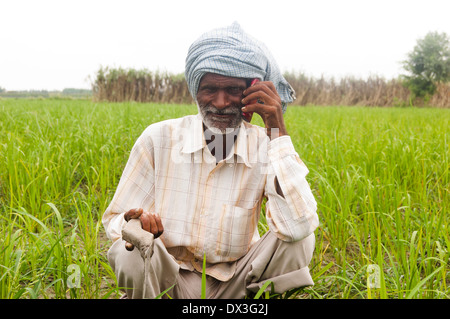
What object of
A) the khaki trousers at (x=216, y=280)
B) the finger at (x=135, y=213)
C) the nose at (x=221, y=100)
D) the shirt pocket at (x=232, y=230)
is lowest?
the khaki trousers at (x=216, y=280)

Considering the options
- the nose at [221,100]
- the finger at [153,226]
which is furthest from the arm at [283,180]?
the finger at [153,226]

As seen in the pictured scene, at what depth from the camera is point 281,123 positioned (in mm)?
1433

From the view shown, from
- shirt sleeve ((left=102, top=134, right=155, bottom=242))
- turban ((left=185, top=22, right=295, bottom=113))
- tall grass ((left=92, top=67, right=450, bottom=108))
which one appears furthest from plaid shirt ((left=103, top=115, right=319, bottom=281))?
tall grass ((left=92, top=67, right=450, bottom=108))

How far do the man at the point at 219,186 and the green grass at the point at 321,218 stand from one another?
0.17 metres

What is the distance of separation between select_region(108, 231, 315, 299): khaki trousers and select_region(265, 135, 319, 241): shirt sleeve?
0.08 meters

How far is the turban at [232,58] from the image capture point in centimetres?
151

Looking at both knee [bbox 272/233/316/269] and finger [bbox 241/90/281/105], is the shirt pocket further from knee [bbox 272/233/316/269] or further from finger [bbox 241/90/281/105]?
finger [bbox 241/90/281/105]

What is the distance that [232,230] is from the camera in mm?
1526

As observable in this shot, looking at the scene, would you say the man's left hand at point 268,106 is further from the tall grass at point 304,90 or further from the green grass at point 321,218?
the tall grass at point 304,90

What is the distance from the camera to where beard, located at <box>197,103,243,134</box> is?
1546 mm

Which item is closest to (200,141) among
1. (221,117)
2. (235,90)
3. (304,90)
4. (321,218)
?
(221,117)
